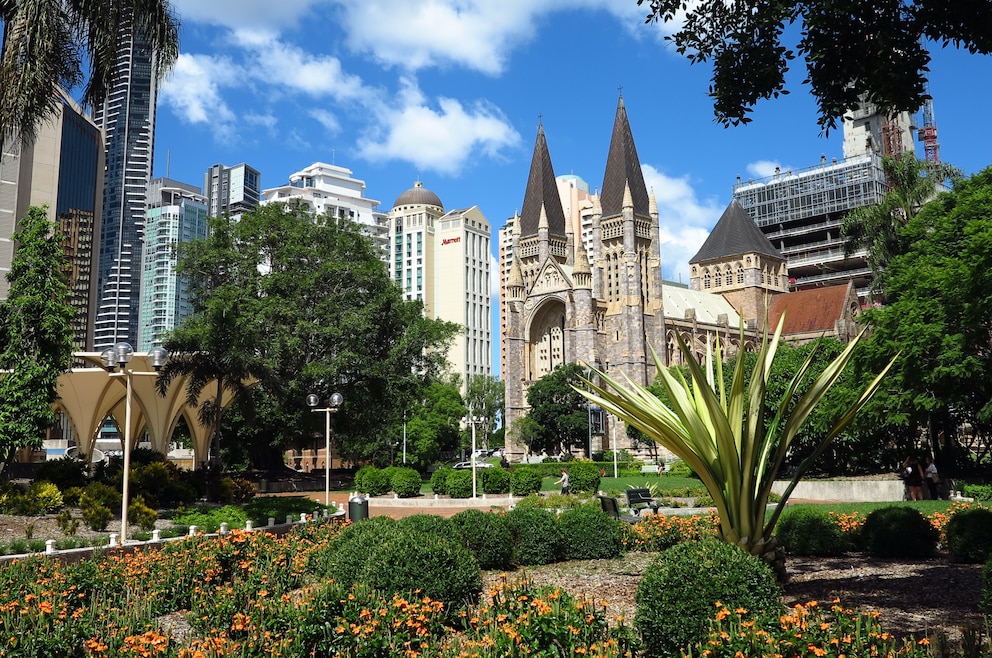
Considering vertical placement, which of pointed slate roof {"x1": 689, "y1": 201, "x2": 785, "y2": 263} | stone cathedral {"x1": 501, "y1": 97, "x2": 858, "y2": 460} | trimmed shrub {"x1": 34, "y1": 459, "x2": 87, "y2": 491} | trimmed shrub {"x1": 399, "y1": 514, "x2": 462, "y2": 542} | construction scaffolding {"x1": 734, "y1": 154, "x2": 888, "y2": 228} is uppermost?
construction scaffolding {"x1": 734, "y1": 154, "x2": 888, "y2": 228}

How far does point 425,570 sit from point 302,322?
30359 millimetres

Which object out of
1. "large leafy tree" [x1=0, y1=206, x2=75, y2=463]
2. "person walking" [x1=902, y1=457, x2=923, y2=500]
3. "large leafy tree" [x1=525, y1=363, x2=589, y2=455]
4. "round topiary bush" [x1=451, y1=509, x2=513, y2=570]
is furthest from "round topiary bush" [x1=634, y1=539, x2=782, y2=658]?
"large leafy tree" [x1=525, y1=363, x2=589, y2=455]

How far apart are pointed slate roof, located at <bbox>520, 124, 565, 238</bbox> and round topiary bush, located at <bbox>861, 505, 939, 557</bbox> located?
247 feet

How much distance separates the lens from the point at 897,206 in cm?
3816

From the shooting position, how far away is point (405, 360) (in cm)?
4178

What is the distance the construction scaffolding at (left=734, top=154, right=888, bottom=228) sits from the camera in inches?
4013

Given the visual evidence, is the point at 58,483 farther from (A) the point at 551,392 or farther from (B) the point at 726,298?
(B) the point at 726,298

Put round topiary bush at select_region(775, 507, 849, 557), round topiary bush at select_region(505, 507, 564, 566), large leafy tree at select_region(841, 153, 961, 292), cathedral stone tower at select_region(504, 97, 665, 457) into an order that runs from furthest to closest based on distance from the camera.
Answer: cathedral stone tower at select_region(504, 97, 665, 457) < large leafy tree at select_region(841, 153, 961, 292) < round topiary bush at select_region(775, 507, 849, 557) < round topiary bush at select_region(505, 507, 564, 566)

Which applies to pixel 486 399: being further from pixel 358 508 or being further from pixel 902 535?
pixel 902 535

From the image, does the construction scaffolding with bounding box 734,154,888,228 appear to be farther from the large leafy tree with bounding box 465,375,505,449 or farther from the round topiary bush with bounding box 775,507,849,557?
the round topiary bush with bounding box 775,507,849,557

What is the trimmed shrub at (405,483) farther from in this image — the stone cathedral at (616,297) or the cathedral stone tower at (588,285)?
the cathedral stone tower at (588,285)

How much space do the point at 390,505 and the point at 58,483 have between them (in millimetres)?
11142

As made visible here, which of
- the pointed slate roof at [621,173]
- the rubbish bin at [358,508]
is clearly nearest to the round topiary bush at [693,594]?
the rubbish bin at [358,508]

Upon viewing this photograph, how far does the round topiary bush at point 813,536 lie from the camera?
13.2m
